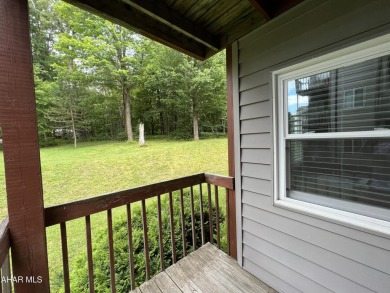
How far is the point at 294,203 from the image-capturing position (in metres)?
1.70

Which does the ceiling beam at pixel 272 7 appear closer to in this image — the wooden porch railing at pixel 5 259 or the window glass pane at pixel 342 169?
the window glass pane at pixel 342 169

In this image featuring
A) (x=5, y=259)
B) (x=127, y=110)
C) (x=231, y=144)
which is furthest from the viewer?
(x=127, y=110)

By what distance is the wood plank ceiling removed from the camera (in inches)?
58.5

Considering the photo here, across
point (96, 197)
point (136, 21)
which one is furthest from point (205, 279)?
point (136, 21)

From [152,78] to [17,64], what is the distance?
37.0ft

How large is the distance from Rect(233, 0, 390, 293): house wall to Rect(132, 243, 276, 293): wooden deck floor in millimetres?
442

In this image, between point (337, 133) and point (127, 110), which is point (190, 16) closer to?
point (337, 133)

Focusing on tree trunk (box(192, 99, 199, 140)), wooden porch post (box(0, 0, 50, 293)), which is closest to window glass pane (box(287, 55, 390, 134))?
wooden porch post (box(0, 0, 50, 293))

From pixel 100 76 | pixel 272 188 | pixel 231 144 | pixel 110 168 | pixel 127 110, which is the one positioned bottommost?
pixel 110 168

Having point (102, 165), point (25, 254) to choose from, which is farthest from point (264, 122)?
point (102, 165)

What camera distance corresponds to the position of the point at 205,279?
152 cm

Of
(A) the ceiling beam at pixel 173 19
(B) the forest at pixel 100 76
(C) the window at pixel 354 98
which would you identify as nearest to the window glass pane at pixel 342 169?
(C) the window at pixel 354 98

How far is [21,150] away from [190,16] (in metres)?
1.69

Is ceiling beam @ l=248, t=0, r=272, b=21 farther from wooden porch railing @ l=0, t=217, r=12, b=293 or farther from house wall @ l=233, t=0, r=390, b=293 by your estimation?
wooden porch railing @ l=0, t=217, r=12, b=293
